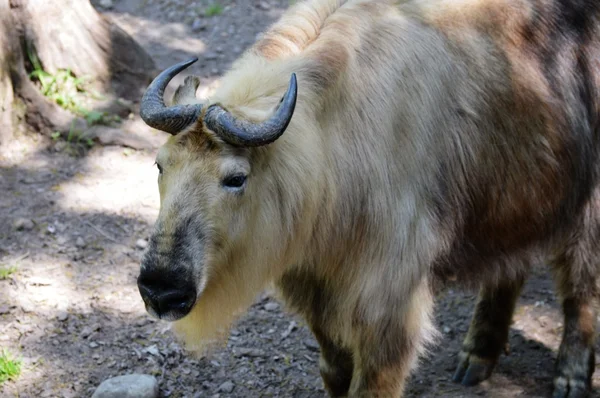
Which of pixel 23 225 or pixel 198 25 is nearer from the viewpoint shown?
pixel 23 225

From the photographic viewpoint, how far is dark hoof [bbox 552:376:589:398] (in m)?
4.44

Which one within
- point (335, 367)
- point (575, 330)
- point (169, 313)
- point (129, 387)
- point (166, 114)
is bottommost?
point (129, 387)

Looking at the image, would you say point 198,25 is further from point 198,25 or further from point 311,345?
point 311,345

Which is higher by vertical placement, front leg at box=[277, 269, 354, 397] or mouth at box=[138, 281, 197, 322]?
mouth at box=[138, 281, 197, 322]

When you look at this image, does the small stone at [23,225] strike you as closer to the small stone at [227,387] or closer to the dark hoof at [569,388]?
the small stone at [227,387]

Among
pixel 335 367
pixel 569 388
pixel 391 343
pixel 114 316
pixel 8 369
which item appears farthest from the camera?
pixel 114 316

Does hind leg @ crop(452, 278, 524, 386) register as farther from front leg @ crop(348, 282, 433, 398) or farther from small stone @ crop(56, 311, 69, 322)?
small stone @ crop(56, 311, 69, 322)

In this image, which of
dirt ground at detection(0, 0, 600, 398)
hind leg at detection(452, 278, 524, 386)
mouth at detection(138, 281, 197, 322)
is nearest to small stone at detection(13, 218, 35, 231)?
dirt ground at detection(0, 0, 600, 398)

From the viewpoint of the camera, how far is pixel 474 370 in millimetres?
4613

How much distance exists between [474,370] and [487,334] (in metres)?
0.21

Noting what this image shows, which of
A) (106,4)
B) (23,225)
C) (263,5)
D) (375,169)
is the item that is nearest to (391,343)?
(375,169)

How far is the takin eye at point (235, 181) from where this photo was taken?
3.14m

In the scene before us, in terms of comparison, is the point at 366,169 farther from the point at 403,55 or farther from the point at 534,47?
the point at 534,47

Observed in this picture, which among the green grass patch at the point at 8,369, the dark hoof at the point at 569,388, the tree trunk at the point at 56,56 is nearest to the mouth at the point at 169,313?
the green grass patch at the point at 8,369
